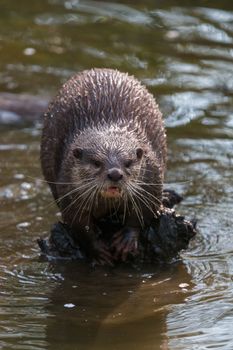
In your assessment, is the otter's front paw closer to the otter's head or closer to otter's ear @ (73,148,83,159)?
the otter's head

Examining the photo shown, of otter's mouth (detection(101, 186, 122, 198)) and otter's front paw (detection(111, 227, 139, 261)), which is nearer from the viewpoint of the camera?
otter's mouth (detection(101, 186, 122, 198))

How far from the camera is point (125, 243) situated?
569cm

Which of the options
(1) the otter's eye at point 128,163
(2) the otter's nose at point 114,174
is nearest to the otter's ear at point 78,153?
(1) the otter's eye at point 128,163

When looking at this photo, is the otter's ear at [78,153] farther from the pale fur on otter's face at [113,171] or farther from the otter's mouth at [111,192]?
the otter's mouth at [111,192]

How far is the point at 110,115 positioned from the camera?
5758 mm

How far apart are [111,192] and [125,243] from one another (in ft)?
2.16

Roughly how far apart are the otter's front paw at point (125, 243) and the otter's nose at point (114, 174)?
692mm

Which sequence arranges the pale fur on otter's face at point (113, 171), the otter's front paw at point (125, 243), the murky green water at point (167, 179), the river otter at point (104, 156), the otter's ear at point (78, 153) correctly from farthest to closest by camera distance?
1. the otter's front paw at point (125, 243)
2. the otter's ear at point (78, 153)
3. the river otter at point (104, 156)
4. the pale fur on otter's face at point (113, 171)
5. the murky green water at point (167, 179)

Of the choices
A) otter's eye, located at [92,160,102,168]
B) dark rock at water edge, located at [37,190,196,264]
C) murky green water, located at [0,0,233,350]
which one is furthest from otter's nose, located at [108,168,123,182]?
dark rock at water edge, located at [37,190,196,264]

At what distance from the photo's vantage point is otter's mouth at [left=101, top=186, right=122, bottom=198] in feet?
16.7

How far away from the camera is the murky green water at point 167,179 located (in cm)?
494

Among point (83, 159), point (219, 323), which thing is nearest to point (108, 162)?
point (83, 159)

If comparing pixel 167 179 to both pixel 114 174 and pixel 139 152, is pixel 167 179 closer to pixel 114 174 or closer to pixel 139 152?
pixel 139 152

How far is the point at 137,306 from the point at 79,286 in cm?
43
